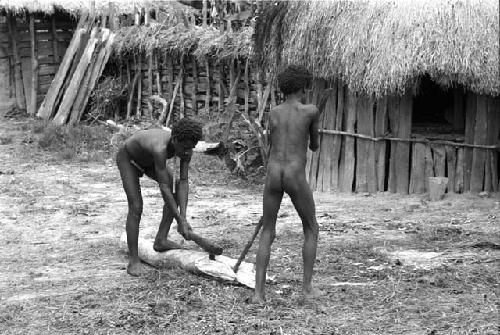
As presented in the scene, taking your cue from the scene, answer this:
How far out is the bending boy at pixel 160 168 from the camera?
616cm

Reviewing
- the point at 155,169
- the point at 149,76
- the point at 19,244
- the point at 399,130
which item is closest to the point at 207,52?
the point at 149,76

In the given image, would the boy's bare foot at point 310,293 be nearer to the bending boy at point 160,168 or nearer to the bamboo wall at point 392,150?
the bending boy at point 160,168

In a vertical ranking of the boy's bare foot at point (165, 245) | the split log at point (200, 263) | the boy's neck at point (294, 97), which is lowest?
the split log at point (200, 263)

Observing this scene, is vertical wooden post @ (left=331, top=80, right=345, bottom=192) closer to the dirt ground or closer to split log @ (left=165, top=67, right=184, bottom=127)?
the dirt ground

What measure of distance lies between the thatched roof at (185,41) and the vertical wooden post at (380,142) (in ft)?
10.1

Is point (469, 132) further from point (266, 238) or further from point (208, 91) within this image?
point (208, 91)

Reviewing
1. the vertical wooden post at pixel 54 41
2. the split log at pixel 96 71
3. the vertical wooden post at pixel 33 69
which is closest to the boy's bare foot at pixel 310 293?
the split log at pixel 96 71

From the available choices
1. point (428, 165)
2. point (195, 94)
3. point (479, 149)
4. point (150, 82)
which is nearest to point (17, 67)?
point (150, 82)

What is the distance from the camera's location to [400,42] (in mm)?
9836

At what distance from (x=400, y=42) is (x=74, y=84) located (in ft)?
28.2

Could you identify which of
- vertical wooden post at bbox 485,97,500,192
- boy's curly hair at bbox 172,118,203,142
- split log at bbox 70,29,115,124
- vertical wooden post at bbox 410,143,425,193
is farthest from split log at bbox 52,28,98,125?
boy's curly hair at bbox 172,118,203,142

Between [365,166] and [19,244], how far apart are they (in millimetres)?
4825

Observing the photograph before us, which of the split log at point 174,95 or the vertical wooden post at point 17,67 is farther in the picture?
the vertical wooden post at point 17,67

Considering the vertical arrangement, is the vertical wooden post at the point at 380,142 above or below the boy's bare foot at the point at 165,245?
above
